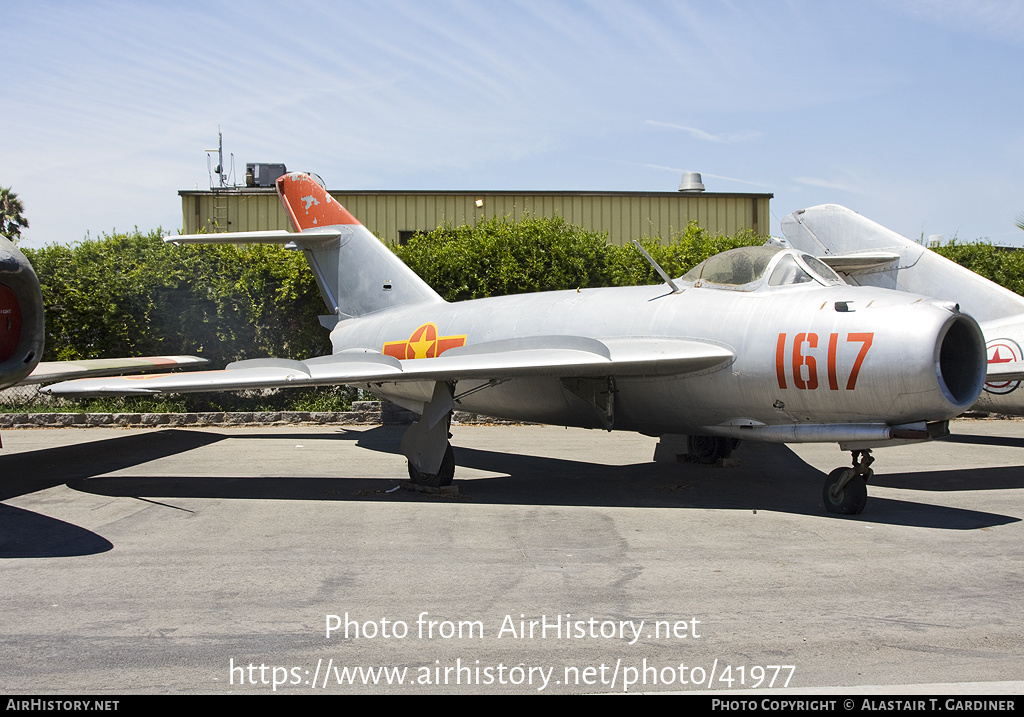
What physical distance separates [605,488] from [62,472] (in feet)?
23.9

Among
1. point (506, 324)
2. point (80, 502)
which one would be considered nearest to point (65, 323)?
point (80, 502)

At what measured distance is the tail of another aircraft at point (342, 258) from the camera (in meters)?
13.6

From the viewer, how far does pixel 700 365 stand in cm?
877

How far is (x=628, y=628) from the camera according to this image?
4.93 meters

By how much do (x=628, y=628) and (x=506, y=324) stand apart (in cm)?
654

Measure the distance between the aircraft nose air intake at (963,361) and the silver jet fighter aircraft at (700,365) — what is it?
0.01 meters

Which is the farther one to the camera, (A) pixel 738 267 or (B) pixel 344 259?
(B) pixel 344 259

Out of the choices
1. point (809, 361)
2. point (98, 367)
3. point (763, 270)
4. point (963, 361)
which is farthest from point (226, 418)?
point (963, 361)

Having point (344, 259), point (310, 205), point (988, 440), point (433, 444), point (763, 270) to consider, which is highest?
point (310, 205)

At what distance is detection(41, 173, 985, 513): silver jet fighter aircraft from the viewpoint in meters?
7.72

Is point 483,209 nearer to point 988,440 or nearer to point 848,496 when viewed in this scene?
point 988,440

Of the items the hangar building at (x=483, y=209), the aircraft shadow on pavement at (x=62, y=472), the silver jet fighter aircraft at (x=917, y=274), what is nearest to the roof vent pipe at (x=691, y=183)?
the hangar building at (x=483, y=209)

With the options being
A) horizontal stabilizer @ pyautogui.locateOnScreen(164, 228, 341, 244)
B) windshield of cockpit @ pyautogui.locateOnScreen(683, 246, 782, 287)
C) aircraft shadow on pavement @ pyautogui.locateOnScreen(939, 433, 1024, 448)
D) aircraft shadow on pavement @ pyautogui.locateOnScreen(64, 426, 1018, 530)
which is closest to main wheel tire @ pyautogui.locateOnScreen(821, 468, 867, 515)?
aircraft shadow on pavement @ pyautogui.locateOnScreen(64, 426, 1018, 530)

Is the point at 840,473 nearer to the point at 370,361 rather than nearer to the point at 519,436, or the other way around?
the point at 370,361
